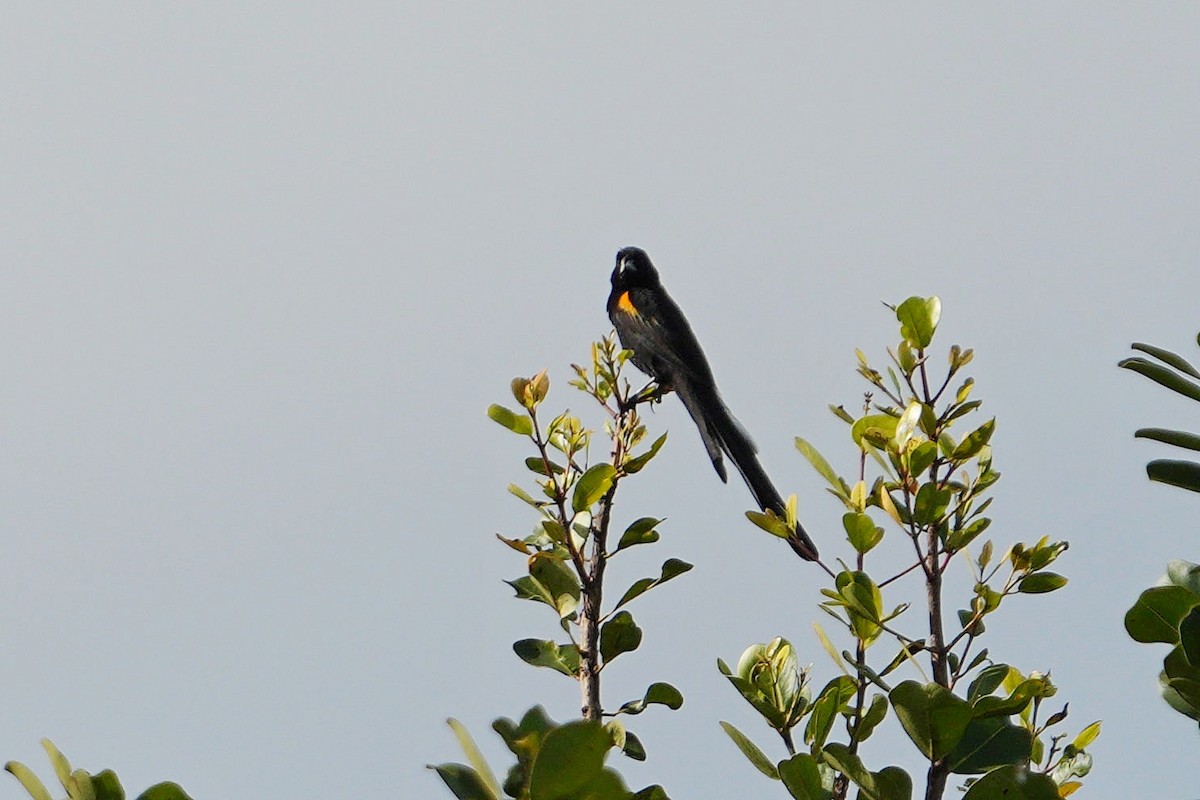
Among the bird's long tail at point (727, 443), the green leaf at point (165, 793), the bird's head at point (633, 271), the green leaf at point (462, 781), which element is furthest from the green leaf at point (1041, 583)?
the bird's head at point (633, 271)

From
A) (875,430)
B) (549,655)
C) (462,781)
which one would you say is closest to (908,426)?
(875,430)

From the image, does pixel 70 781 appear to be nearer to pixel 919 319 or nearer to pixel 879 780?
pixel 879 780

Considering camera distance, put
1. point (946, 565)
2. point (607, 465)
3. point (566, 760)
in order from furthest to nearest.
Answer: point (607, 465), point (946, 565), point (566, 760)

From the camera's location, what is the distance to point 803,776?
1.67 metres

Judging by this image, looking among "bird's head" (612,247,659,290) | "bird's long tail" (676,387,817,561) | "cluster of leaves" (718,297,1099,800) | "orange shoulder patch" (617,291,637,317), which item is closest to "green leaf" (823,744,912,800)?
"cluster of leaves" (718,297,1099,800)

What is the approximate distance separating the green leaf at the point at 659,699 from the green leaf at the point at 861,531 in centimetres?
48

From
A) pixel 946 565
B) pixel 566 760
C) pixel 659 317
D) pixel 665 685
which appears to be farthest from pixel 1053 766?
pixel 659 317

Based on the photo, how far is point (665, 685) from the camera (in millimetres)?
2381

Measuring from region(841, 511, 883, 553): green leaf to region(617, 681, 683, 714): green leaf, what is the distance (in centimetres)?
48

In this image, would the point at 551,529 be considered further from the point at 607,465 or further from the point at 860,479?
the point at 860,479

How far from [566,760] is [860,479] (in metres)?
1.51

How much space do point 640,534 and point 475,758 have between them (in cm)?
131

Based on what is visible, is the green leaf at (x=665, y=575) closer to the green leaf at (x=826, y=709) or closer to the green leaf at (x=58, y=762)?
the green leaf at (x=826, y=709)

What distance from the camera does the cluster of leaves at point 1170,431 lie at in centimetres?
142
